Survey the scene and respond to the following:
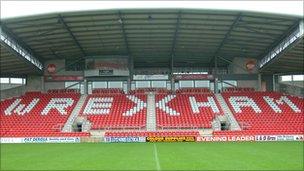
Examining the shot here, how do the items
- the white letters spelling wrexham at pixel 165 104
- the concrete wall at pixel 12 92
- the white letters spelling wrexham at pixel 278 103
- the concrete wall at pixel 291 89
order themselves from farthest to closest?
Result: the concrete wall at pixel 291 89 < the concrete wall at pixel 12 92 < the white letters spelling wrexham at pixel 278 103 < the white letters spelling wrexham at pixel 165 104

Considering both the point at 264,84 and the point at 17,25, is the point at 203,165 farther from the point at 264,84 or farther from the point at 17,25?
the point at 264,84

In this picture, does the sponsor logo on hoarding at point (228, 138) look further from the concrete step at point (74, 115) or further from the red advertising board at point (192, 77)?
the red advertising board at point (192, 77)

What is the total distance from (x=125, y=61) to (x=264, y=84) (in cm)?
1895

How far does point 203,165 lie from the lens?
61.8ft

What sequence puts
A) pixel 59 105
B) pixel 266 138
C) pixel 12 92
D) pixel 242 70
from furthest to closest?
pixel 12 92
pixel 242 70
pixel 59 105
pixel 266 138

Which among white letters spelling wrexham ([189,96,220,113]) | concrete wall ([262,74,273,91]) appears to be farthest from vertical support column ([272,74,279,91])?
white letters spelling wrexham ([189,96,220,113])

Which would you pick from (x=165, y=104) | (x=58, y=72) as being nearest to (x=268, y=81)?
(x=165, y=104)

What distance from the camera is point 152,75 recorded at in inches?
2221

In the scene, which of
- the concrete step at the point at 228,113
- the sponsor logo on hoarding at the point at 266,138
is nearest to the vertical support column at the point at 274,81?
the concrete step at the point at 228,113

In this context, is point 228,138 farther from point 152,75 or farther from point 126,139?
point 152,75

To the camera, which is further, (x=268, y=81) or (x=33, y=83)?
(x=268, y=81)

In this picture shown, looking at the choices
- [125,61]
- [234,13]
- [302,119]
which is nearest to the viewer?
[234,13]

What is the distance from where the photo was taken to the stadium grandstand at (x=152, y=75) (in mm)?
38428

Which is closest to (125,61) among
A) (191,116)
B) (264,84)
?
(191,116)
